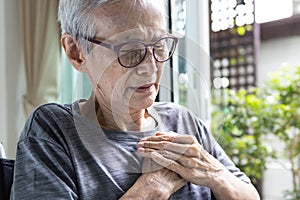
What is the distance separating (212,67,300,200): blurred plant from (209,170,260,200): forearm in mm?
1041

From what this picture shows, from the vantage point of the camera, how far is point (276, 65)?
7.68 ft

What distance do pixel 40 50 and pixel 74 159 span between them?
1.39 meters

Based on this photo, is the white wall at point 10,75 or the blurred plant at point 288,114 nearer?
the blurred plant at point 288,114

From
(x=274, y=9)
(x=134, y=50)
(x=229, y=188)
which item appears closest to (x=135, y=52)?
(x=134, y=50)

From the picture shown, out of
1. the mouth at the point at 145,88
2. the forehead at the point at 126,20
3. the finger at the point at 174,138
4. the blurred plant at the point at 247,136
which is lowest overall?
the blurred plant at the point at 247,136

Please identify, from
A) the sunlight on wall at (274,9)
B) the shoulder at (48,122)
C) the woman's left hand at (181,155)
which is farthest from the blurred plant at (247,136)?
the shoulder at (48,122)

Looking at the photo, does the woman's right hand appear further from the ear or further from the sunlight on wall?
the sunlight on wall

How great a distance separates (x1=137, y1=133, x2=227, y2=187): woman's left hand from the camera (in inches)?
36.3

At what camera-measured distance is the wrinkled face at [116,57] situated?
2.79 ft

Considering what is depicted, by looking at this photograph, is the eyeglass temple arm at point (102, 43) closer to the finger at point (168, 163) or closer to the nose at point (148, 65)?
the nose at point (148, 65)

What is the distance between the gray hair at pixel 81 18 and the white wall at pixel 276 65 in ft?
5.07

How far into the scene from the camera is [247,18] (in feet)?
6.07

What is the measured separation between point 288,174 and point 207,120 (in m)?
1.39

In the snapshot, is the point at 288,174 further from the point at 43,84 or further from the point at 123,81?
the point at 123,81
